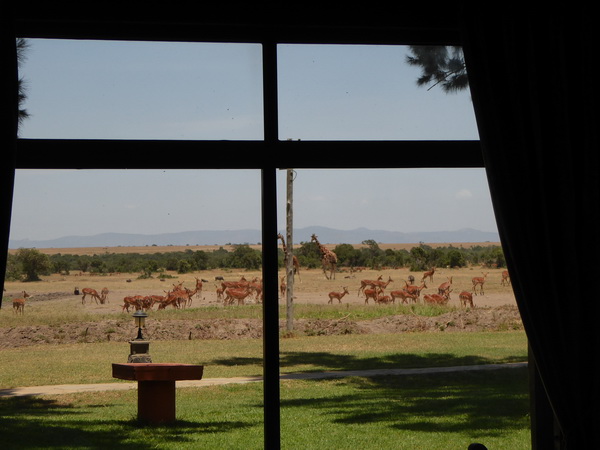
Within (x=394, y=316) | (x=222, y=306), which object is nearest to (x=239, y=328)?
(x=222, y=306)

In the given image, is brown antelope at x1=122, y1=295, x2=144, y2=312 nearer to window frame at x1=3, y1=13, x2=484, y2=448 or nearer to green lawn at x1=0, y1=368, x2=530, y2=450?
green lawn at x1=0, y1=368, x2=530, y2=450

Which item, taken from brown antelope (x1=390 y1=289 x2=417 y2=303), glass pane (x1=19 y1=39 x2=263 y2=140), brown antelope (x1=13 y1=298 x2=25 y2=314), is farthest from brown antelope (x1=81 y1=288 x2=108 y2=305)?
brown antelope (x1=390 y1=289 x2=417 y2=303)

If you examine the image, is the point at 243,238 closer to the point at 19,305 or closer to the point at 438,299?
the point at 19,305

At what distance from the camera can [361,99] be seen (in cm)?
298

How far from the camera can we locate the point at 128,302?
3639mm

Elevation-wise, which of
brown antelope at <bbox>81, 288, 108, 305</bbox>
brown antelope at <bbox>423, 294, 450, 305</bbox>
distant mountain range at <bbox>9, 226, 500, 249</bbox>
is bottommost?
brown antelope at <bbox>423, 294, 450, 305</bbox>

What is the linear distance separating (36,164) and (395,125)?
134 cm

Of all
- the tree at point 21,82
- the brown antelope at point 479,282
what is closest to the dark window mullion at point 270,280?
the tree at point 21,82

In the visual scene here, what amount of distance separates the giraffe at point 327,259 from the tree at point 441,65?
0.98 meters

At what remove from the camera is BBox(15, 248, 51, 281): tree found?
9.81ft

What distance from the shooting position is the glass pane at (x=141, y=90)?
8.86 feet

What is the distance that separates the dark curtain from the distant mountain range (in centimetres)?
54

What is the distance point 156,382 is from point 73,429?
1.38 meters

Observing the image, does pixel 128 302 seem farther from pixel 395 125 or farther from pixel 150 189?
pixel 395 125
